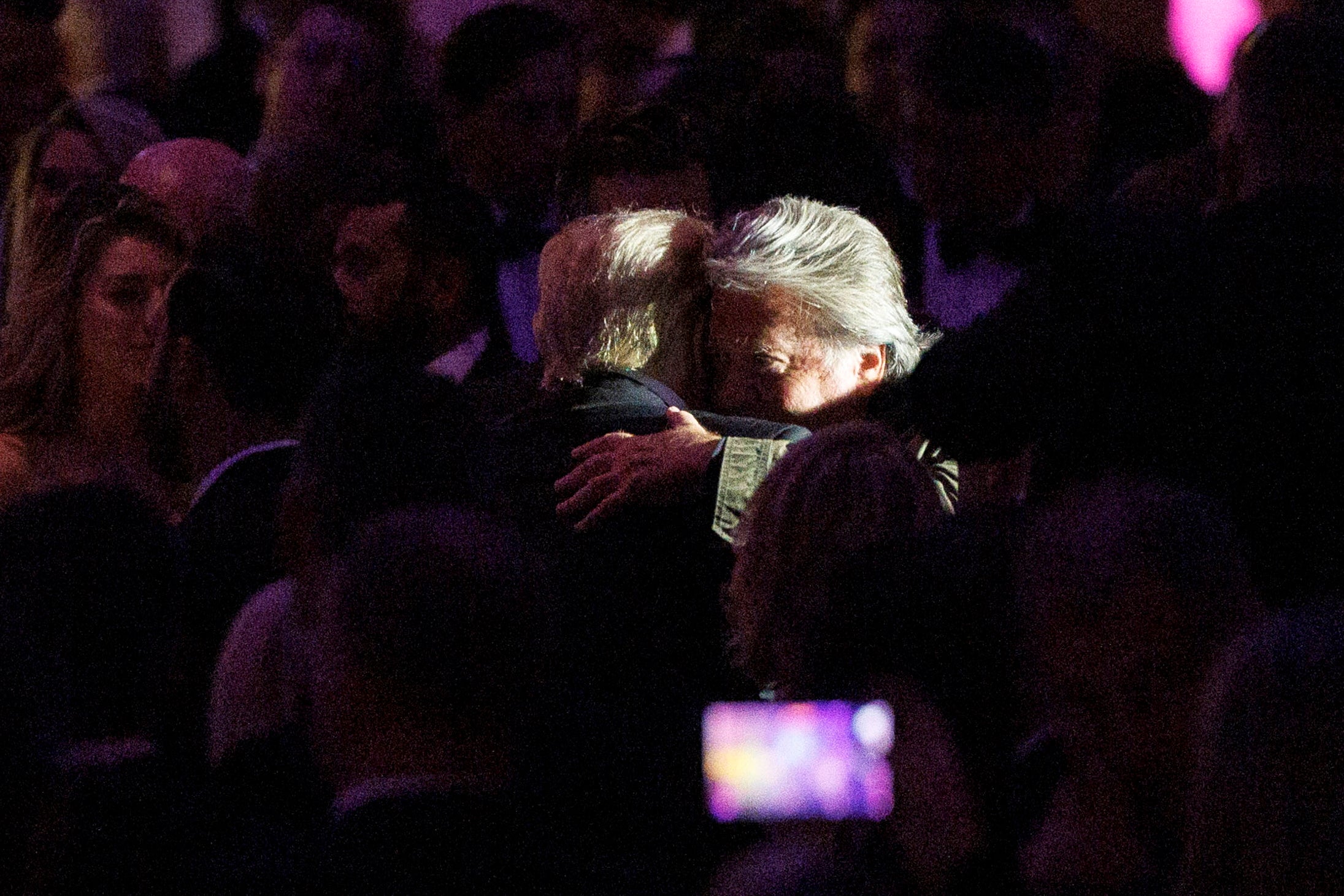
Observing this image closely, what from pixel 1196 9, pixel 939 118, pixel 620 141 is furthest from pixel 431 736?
pixel 1196 9

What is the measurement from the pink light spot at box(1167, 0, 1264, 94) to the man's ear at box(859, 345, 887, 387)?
2.51m

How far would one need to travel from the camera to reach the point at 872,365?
270cm

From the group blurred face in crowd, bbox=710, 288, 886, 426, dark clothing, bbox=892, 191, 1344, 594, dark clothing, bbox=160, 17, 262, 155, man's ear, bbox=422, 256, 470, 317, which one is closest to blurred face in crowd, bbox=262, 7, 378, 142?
dark clothing, bbox=160, 17, 262, 155

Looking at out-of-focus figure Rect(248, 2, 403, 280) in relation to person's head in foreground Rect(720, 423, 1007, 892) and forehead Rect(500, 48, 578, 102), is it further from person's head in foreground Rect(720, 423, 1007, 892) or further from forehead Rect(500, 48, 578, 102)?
person's head in foreground Rect(720, 423, 1007, 892)

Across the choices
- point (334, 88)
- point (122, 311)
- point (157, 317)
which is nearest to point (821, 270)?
point (157, 317)

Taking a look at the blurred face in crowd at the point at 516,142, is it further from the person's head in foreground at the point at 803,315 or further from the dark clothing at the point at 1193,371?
the dark clothing at the point at 1193,371

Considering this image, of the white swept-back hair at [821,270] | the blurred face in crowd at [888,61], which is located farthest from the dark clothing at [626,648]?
the blurred face in crowd at [888,61]

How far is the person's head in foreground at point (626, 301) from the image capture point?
8.52 ft

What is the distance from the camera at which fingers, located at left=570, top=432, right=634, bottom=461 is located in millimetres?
2361

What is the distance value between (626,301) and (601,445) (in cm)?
34

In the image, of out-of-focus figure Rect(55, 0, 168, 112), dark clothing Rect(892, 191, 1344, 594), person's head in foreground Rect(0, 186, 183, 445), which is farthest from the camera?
out-of-focus figure Rect(55, 0, 168, 112)

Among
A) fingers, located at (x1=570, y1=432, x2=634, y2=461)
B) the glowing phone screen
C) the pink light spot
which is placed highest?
the pink light spot

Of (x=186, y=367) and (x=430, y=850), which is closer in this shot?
(x=430, y=850)

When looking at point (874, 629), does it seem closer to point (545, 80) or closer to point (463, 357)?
point (463, 357)
